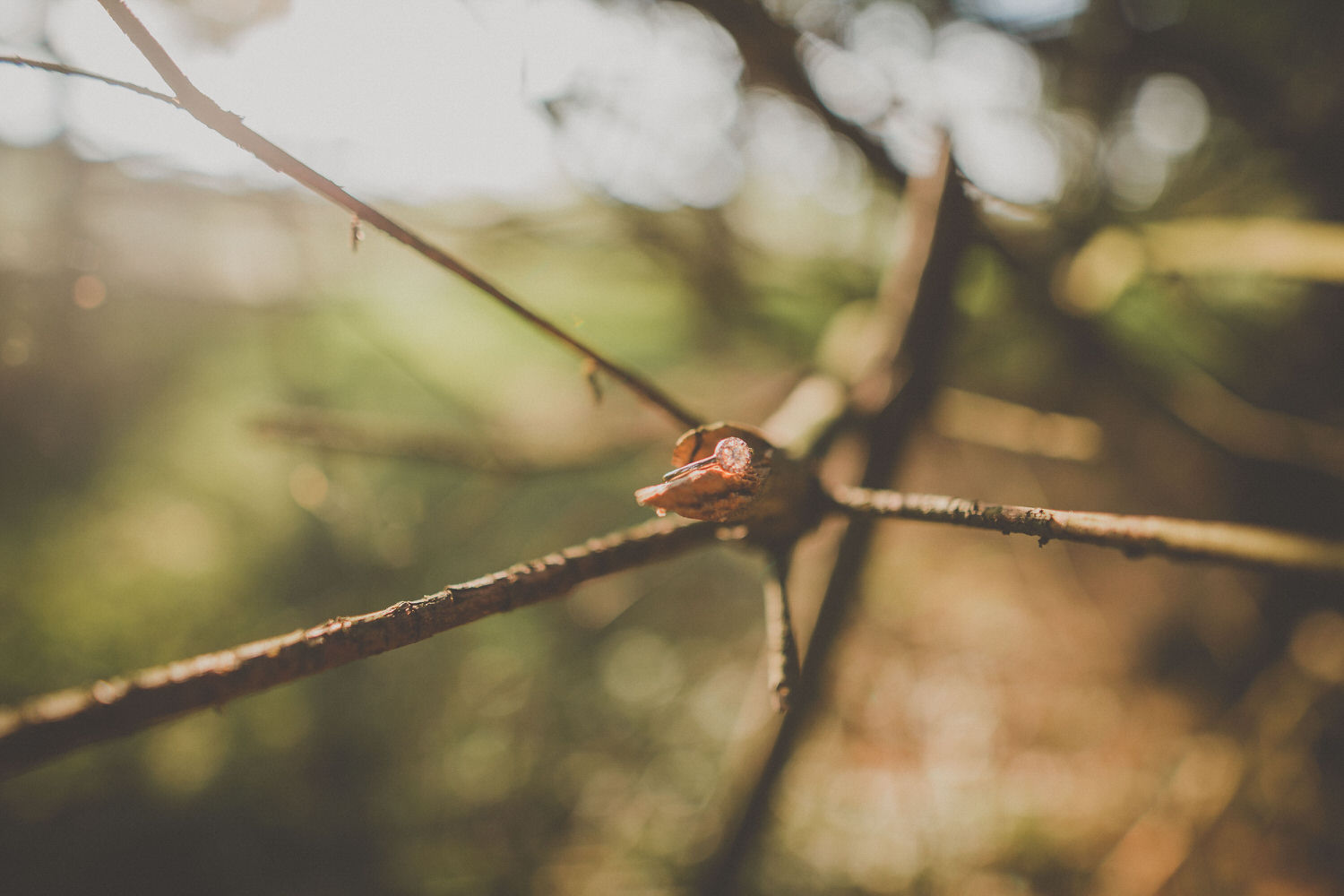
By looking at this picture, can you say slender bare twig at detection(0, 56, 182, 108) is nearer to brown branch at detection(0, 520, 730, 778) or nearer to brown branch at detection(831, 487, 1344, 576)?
brown branch at detection(0, 520, 730, 778)

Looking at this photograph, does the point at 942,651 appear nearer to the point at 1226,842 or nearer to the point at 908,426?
Result: the point at 1226,842

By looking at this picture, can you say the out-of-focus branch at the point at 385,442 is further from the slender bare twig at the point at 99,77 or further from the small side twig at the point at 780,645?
the small side twig at the point at 780,645

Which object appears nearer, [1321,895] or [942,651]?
[1321,895]

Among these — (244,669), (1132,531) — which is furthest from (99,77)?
(1132,531)

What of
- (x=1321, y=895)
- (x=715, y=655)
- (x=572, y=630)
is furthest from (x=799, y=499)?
(x=572, y=630)

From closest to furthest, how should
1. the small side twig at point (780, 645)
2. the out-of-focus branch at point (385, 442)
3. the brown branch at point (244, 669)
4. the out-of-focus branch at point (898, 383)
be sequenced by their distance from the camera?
1. the brown branch at point (244, 669)
2. the small side twig at point (780, 645)
3. the out-of-focus branch at point (898, 383)
4. the out-of-focus branch at point (385, 442)

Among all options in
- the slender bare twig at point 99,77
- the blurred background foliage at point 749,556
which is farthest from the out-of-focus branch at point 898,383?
the slender bare twig at point 99,77
